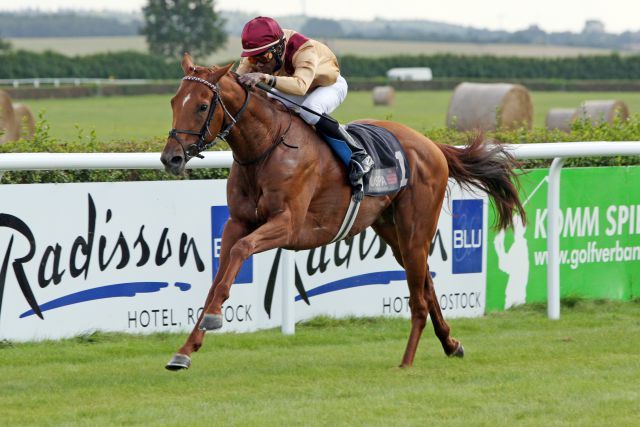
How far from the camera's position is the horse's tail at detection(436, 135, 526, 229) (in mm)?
6449

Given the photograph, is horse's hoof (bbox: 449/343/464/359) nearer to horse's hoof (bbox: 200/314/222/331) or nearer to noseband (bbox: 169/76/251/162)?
horse's hoof (bbox: 200/314/222/331)

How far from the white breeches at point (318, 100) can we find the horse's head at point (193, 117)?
590 millimetres

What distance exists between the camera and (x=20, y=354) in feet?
19.0

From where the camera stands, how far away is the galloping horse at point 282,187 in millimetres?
4949

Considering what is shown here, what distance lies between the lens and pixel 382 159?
5.82 meters

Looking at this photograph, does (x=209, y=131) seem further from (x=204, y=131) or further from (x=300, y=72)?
(x=300, y=72)

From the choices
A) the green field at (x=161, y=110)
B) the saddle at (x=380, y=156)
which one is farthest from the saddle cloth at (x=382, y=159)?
the green field at (x=161, y=110)

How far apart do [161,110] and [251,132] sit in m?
24.6

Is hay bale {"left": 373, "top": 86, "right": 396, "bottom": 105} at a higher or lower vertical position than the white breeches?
lower

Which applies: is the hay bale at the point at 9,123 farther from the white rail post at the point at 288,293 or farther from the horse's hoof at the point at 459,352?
the horse's hoof at the point at 459,352

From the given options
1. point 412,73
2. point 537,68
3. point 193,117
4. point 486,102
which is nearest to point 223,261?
point 193,117

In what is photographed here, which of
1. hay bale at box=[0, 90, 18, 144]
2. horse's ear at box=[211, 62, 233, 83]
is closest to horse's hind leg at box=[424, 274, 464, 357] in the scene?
horse's ear at box=[211, 62, 233, 83]

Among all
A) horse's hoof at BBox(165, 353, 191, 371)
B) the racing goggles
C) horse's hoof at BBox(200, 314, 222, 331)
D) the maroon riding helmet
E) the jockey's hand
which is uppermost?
the maroon riding helmet

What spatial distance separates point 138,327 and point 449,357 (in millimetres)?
1685
